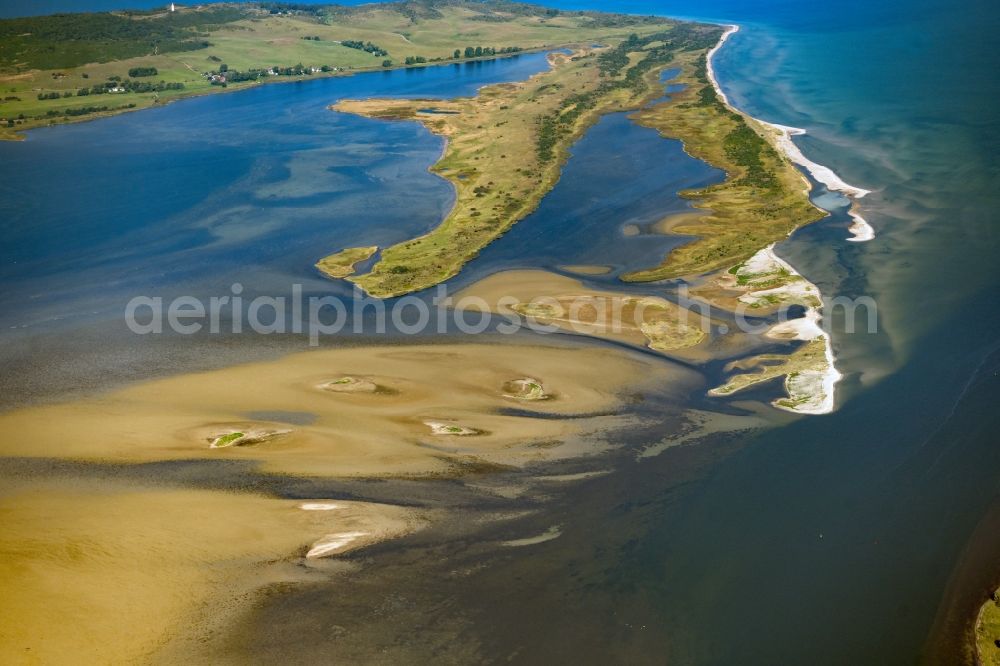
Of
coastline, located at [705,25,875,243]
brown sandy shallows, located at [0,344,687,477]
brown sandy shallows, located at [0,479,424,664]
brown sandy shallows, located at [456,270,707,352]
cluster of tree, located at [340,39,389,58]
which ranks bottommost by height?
brown sandy shallows, located at [0,479,424,664]

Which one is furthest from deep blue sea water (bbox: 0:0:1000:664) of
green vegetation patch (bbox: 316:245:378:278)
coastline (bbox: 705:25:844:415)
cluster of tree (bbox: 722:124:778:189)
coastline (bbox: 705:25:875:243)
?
cluster of tree (bbox: 722:124:778:189)

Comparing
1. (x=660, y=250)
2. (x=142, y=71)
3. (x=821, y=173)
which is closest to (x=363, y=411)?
(x=660, y=250)

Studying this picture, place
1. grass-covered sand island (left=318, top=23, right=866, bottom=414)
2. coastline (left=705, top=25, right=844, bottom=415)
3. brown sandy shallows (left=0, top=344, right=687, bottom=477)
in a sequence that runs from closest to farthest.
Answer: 1. brown sandy shallows (left=0, top=344, right=687, bottom=477)
2. coastline (left=705, top=25, right=844, bottom=415)
3. grass-covered sand island (left=318, top=23, right=866, bottom=414)

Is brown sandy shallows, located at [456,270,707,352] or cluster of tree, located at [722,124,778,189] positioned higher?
cluster of tree, located at [722,124,778,189]

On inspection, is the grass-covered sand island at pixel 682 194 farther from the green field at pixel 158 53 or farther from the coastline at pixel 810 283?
the green field at pixel 158 53

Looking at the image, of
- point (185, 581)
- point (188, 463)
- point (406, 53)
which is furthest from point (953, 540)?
point (406, 53)

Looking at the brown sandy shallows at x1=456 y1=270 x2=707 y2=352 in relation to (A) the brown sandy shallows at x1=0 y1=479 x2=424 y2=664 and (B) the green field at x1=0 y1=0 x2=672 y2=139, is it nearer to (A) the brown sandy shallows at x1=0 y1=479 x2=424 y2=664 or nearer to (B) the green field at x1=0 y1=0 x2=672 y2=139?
(A) the brown sandy shallows at x1=0 y1=479 x2=424 y2=664

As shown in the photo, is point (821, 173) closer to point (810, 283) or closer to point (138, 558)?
point (810, 283)

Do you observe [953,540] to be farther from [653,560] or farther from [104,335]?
[104,335]
